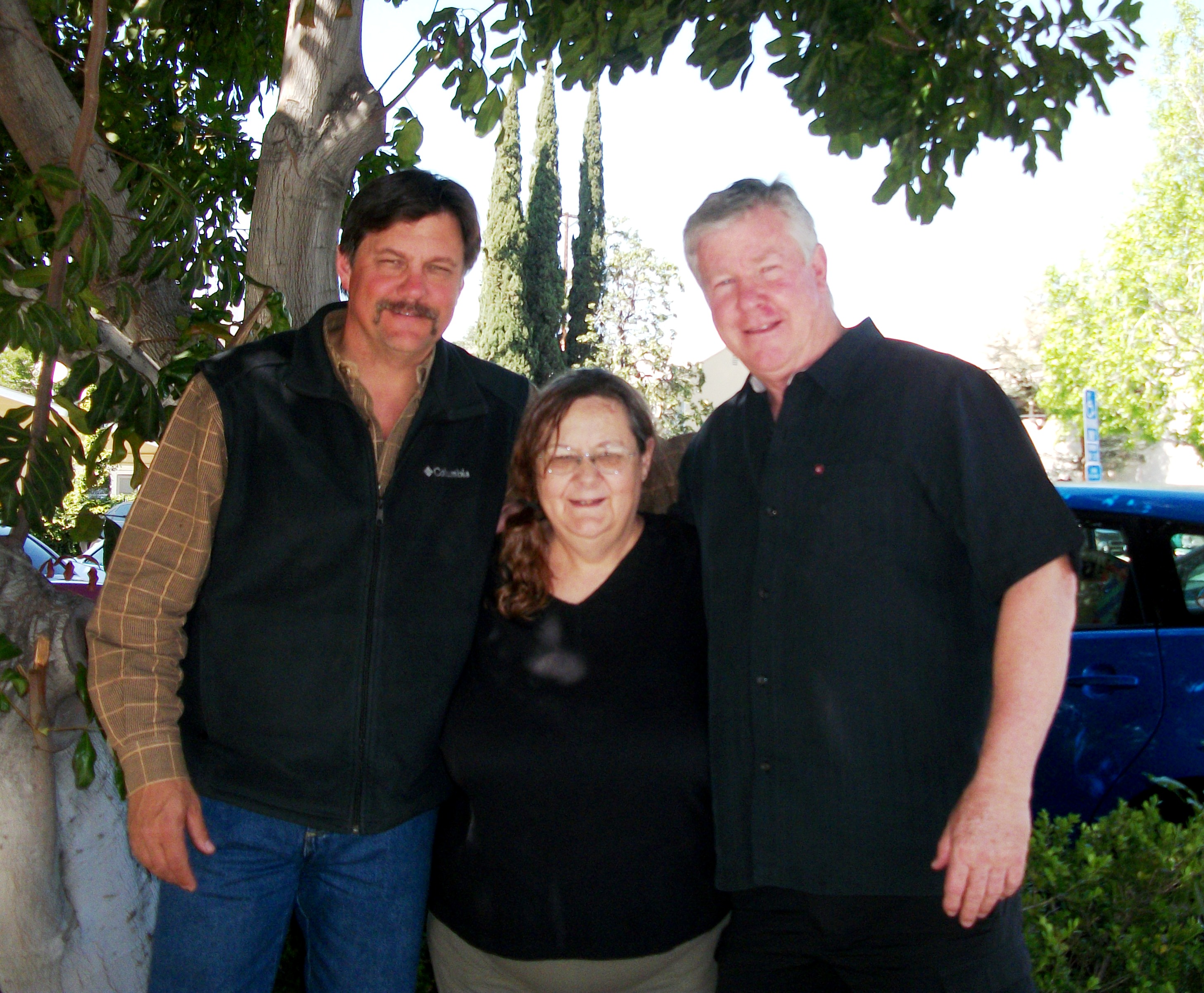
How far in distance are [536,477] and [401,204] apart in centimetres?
71

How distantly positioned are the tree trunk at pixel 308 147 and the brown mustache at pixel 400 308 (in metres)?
0.96

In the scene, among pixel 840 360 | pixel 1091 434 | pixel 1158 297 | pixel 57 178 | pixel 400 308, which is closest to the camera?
pixel 840 360

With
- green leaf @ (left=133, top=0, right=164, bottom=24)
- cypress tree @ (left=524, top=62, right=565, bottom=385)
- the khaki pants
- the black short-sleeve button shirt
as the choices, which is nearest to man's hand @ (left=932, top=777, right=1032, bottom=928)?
the black short-sleeve button shirt

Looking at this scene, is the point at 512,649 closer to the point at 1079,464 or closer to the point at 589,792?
the point at 589,792

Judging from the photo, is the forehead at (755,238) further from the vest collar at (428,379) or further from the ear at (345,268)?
the ear at (345,268)

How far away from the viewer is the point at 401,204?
2336 mm

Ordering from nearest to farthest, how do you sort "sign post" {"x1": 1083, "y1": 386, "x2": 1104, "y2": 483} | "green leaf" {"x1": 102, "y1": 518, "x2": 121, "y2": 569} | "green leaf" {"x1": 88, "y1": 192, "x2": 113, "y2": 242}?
1. "green leaf" {"x1": 88, "y1": 192, "x2": 113, "y2": 242}
2. "green leaf" {"x1": 102, "y1": 518, "x2": 121, "y2": 569}
3. "sign post" {"x1": 1083, "y1": 386, "x2": 1104, "y2": 483}

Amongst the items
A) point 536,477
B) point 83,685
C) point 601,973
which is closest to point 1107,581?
point 536,477

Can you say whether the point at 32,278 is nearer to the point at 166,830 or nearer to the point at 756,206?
the point at 166,830

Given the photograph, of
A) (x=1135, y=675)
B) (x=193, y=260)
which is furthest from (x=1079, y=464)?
(x=193, y=260)

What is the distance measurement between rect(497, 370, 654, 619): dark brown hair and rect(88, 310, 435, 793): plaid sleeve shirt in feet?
2.06

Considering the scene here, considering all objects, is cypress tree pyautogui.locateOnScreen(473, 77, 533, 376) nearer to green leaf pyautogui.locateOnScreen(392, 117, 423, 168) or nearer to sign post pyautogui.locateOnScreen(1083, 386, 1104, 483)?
sign post pyautogui.locateOnScreen(1083, 386, 1104, 483)

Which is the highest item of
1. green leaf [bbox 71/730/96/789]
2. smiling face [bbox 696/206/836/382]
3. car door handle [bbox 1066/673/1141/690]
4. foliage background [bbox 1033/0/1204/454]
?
foliage background [bbox 1033/0/1204/454]

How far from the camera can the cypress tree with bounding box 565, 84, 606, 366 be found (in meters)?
27.4
